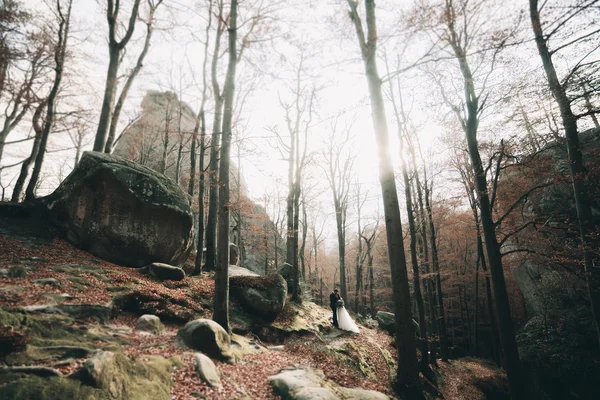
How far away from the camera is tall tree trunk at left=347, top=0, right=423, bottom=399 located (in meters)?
5.93

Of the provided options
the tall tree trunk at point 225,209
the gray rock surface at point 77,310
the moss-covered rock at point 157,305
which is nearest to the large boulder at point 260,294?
the moss-covered rock at point 157,305

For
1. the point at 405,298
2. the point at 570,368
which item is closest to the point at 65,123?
the point at 405,298

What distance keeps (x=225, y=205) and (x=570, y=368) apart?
49.6 feet

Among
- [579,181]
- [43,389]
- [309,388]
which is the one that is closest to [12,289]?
[43,389]

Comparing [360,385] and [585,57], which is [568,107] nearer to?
[585,57]

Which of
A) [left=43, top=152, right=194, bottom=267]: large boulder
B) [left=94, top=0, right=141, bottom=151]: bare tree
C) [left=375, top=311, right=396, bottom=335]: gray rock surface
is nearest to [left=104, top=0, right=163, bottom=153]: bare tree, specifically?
[left=94, top=0, right=141, bottom=151]: bare tree


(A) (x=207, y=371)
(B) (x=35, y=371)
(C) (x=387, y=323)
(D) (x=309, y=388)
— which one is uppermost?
(B) (x=35, y=371)

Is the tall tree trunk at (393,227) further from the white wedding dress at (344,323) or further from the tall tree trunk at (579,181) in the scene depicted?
the white wedding dress at (344,323)

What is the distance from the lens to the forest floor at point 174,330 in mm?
4539

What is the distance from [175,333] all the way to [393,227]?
18.6 feet

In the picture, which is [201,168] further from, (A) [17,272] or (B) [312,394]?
(B) [312,394]

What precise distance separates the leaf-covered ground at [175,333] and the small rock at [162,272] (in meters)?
0.32

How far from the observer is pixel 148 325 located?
5.82 m

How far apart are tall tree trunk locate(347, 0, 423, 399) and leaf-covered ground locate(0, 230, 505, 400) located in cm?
94
